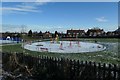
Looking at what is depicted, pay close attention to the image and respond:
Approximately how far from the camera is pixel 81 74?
7676 mm

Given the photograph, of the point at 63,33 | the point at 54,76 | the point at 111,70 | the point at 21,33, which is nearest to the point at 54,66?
the point at 54,76

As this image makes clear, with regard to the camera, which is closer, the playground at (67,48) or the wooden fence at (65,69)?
the wooden fence at (65,69)

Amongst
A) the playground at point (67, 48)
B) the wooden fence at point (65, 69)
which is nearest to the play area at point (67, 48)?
the playground at point (67, 48)

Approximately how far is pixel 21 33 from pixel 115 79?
5879 cm

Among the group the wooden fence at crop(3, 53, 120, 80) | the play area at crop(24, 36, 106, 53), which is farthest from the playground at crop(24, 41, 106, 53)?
the wooden fence at crop(3, 53, 120, 80)

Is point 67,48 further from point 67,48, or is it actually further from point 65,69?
point 65,69

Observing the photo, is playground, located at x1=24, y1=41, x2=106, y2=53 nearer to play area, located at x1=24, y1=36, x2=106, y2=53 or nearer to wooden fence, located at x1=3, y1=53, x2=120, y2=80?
play area, located at x1=24, y1=36, x2=106, y2=53

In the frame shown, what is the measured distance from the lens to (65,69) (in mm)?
8281

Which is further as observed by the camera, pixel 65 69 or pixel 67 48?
pixel 67 48

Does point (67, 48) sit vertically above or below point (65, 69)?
above

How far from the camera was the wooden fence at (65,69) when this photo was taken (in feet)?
22.5

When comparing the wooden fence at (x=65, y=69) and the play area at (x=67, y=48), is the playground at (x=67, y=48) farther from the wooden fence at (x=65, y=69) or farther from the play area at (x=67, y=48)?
the wooden fence at (x=65, y=69)

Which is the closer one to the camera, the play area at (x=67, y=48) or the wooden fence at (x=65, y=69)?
the wooden fence at (x=65, y=69)

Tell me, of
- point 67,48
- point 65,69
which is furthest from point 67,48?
point 65,69
